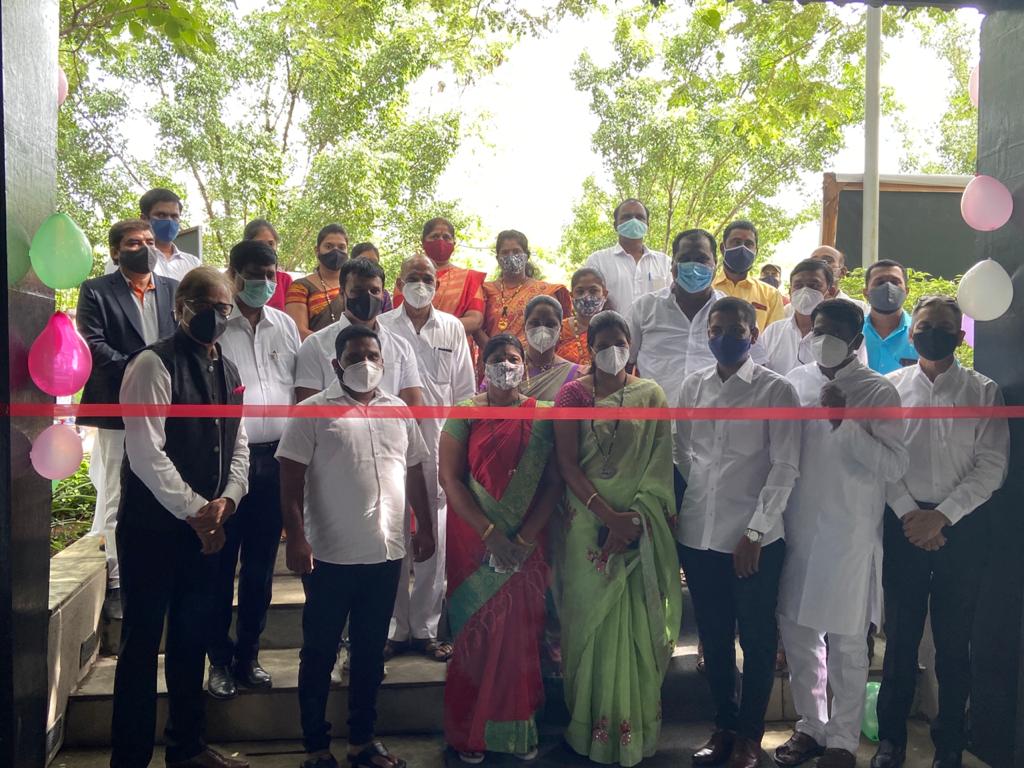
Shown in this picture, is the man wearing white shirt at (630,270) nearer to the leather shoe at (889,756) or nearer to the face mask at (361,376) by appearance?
the face mask at (361,376)

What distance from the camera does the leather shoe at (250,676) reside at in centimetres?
378

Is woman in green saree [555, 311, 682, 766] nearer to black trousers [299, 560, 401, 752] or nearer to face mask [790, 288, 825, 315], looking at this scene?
black trousers [299, 560, 401, 752]

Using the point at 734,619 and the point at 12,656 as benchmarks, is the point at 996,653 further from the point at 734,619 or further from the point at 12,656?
the point at 12,656

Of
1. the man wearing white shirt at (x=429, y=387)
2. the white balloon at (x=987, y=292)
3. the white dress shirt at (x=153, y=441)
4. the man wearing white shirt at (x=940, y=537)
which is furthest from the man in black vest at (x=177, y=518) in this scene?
the white balloon at (x=987, y=292)

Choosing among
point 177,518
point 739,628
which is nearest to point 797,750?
point 739,628

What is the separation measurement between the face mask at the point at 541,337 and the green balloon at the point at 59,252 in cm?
179

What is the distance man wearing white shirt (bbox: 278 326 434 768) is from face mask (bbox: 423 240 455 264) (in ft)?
5.32

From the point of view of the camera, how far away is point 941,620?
143 inches

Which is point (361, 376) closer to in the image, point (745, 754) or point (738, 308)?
point (738, 308)

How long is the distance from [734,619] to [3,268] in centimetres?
295

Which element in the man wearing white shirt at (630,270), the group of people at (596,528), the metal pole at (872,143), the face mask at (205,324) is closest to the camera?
the face mask at (205,324)

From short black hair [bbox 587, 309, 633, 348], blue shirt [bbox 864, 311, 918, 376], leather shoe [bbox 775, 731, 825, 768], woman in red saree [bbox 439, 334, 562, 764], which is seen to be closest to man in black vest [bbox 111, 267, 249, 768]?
woman in red saree [bbox 439, 334, 562, 764]

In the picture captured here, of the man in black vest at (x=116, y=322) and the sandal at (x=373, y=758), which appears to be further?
the man in black vest at (x=116, y=322)

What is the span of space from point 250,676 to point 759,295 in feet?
10.5
